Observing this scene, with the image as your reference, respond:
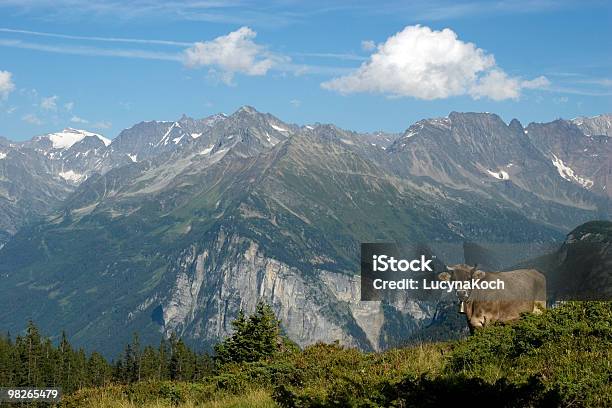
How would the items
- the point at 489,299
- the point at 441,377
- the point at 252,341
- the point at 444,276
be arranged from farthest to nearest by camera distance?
the point at 252,341, the point at 489,299, the point at 444,276, the point at 441,377

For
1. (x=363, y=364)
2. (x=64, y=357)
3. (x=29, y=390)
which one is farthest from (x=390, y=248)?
(x=64, y=357)

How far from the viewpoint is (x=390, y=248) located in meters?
31.7

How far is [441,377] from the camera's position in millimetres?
15211

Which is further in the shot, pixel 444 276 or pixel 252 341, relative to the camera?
pixel 252 341

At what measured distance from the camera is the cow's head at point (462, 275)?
29.2m

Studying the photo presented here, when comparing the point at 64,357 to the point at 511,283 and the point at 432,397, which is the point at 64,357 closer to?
the point at 511,283

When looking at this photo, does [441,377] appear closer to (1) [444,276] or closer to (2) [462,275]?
(1) [444,276]

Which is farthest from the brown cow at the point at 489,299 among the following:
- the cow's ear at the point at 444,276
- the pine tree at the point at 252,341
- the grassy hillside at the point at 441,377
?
the pine tree at the point at 252,341

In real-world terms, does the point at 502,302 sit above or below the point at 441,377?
above

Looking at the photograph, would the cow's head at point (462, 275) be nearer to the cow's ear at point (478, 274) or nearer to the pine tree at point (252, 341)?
the cow's ear at point (478, 274)

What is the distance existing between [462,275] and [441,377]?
588 inches


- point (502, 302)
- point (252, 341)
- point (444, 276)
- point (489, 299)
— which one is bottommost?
point (252, 341)

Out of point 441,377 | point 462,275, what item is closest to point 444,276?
point 462,275

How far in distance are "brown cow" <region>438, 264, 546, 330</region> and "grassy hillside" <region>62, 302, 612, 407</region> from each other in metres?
4.10
